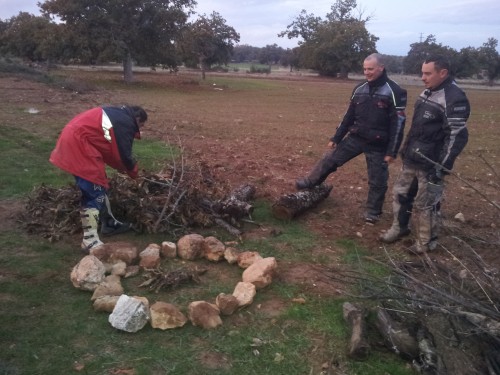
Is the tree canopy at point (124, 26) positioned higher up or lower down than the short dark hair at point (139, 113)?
higher up

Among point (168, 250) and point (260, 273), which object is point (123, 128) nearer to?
point (168, 250)

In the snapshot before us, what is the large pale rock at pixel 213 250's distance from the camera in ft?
16.0

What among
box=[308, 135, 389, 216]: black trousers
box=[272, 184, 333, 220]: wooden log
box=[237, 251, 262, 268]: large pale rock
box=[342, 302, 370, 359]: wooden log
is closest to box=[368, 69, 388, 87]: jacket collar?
box=[308, 135, 389, 216]: black trousers

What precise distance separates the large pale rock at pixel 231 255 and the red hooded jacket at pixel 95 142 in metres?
1.38

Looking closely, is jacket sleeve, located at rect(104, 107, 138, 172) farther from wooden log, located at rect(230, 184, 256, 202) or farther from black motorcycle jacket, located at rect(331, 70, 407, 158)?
black motorcycle jacket, located at rect(331, 70, 407, 158)

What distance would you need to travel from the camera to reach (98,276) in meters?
4.21

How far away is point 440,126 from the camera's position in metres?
4.84

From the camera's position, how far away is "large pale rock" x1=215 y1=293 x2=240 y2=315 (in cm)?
389

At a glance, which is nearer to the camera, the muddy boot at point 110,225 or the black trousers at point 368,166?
the muddy boot at point 110,225

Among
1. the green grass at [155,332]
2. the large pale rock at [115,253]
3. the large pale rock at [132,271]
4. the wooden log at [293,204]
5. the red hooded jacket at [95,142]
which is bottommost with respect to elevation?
the green grass at [155,332]

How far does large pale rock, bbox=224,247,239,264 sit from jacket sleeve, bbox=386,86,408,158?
224cm

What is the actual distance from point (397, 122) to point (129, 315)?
3.67 metres

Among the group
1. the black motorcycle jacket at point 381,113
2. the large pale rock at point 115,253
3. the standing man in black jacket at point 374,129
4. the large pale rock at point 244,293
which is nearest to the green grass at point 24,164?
the large pale rock at point 115,253

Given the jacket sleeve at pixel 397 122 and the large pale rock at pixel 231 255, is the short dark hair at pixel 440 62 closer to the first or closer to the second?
the jacket sleeve at pixel 397 122
